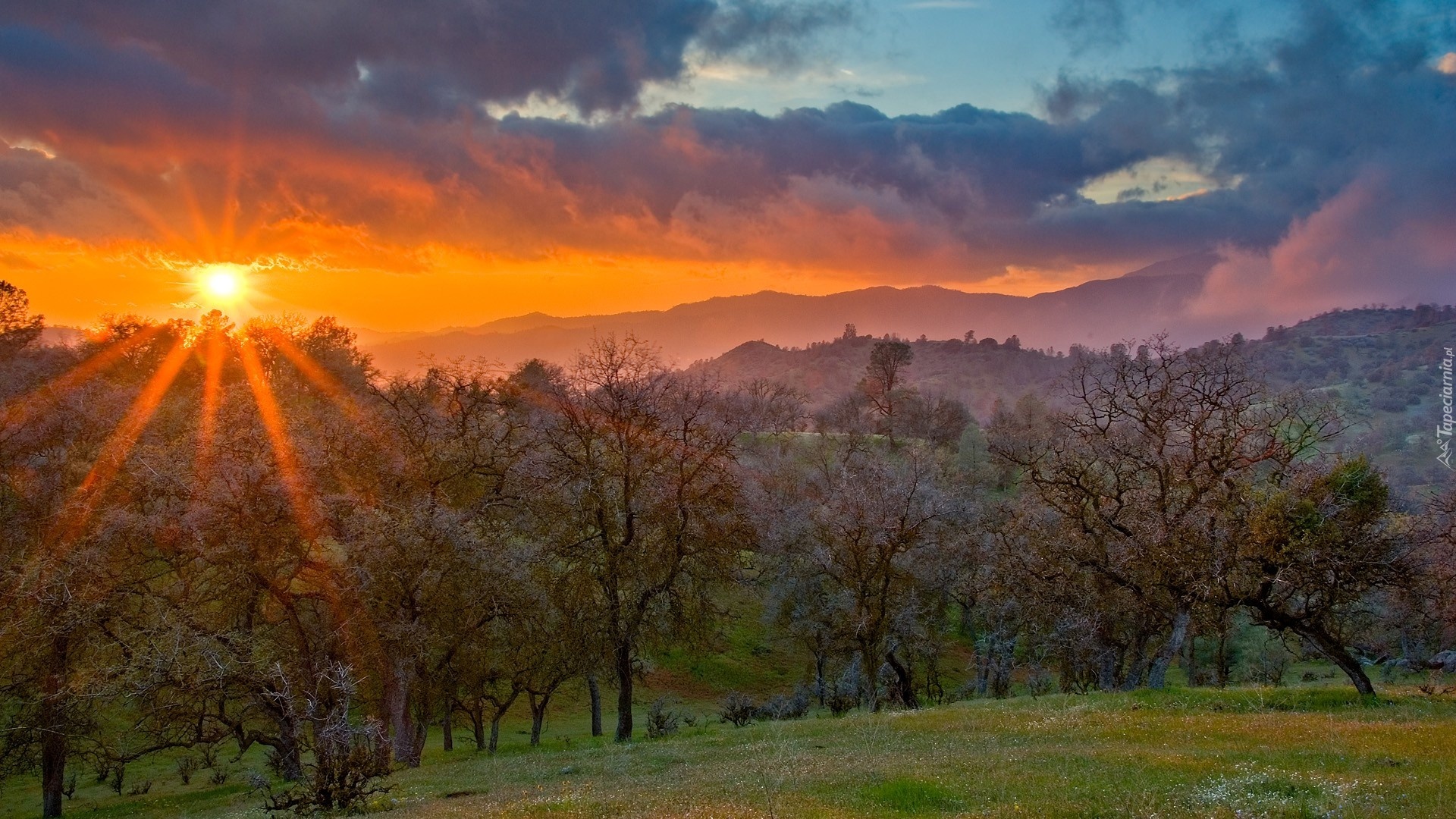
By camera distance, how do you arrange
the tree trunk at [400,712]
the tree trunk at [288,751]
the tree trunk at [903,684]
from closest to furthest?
the tree trunk at [288,751], the tree trunk at [400,712], the tree trunk at [903,684]

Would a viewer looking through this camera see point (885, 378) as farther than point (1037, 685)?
Yes

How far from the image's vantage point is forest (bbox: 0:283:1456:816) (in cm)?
2744

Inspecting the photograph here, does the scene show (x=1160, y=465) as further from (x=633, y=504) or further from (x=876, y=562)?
(x=633, y=504)

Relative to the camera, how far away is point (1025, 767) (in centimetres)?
1692

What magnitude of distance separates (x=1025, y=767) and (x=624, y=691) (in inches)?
949

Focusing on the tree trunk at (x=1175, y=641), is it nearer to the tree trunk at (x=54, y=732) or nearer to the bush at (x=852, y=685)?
the bush at (x=852, y=685)

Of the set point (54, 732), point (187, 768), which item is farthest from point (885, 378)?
point (54, 732)

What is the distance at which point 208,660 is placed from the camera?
91.4 feet

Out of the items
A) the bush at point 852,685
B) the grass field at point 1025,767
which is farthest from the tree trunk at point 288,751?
the bush at point 852,685

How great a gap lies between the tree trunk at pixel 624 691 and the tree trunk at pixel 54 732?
2158cm

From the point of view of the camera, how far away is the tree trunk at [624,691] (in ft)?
121

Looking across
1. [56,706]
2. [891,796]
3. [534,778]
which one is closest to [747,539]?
[534,778]

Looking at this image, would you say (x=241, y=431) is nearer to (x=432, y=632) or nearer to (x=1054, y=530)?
(x=432, y=632)

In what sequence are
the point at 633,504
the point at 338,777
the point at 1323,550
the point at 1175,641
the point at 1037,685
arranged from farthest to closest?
the point at 1037,685, the point at 633,504, the point at 1175,641, the point at 1323,550, the point at 338,777
